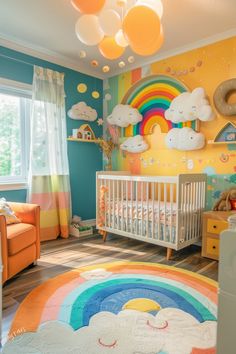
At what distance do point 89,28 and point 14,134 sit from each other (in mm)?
1858

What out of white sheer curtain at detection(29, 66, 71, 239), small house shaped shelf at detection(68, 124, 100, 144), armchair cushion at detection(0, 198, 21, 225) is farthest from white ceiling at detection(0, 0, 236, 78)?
armchair cushion at detection(0, 198, 21, 225)

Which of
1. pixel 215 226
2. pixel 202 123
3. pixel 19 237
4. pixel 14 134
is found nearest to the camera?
pixel 19 237

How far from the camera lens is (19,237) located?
2090mm

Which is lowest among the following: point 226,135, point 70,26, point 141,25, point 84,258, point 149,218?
point 84,258

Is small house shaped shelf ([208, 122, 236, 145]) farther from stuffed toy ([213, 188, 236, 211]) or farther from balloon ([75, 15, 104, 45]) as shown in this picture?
balloon ([75, 15, 104, 45])

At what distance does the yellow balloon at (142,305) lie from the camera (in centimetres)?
166

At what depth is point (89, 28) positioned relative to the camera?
1.77m

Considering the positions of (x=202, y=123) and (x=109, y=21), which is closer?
(x=109, y=21)

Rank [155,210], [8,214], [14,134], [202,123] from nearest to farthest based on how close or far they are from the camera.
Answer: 1. [8,214]
2. [155,210]
3. [202,123]
4. [14,134]

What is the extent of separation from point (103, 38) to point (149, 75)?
1.66 m

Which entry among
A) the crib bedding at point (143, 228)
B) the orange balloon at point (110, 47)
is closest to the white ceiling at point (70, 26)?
the orange balloon at point (110, 47)

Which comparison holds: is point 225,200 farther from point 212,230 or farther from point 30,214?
point 30,214

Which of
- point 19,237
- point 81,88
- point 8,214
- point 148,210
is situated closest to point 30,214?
point 8,214

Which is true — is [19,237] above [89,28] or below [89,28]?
below
